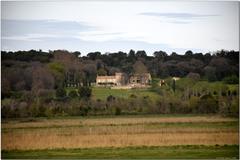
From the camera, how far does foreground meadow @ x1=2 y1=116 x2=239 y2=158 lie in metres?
7.83

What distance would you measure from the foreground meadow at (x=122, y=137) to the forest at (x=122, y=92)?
108 millimetres

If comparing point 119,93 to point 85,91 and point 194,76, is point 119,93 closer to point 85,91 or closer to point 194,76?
point 85,91

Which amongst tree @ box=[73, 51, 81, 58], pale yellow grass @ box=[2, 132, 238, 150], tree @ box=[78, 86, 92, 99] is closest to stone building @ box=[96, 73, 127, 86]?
tree @ box=[78, 86, 92, 99]

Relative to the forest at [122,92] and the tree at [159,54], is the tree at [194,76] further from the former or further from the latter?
the tree at [159,54]

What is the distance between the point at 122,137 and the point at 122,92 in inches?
20.6

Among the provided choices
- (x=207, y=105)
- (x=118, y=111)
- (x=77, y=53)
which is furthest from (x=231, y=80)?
(x=77, y=53)

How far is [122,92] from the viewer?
7941 millimetres

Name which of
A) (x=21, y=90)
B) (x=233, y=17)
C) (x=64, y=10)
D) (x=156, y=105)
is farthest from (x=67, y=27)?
(x=233, y=17)

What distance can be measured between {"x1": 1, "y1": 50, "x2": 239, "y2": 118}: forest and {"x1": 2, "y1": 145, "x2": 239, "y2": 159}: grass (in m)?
0.42

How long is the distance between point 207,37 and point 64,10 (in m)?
1.69

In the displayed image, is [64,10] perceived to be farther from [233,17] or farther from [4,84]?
[233,17]

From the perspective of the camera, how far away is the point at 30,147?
784cm

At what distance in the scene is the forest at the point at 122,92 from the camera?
25.7 ft

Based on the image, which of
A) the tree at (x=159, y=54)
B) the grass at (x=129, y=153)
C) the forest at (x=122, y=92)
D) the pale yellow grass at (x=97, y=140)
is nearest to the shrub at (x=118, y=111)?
the forest at (x=122, y=92)
